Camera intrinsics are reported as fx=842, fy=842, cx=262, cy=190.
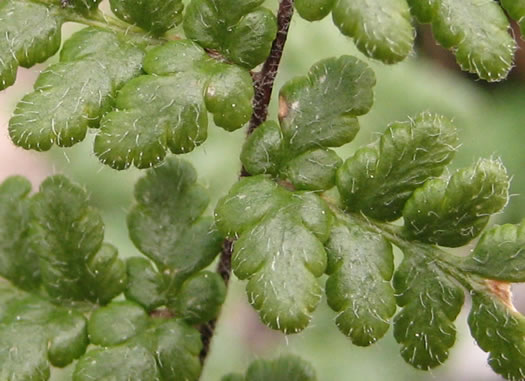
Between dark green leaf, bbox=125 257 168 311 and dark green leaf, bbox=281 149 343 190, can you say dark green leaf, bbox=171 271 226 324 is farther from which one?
dark green leaf, bbox=281 149 343 190

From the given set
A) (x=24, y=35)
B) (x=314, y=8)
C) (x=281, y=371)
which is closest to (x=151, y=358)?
(x=281, y=371)

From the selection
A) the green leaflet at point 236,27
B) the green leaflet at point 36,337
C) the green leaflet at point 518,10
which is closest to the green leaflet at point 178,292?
the green leaflet at point 36,337

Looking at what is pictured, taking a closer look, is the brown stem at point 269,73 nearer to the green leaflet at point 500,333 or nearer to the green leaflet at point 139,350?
the green leaflet at point 139,350

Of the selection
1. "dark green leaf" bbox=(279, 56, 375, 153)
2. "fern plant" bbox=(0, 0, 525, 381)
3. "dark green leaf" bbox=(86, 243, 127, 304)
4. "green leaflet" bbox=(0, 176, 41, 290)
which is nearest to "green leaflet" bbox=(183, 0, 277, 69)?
"fern plant" bbox=(0, 0, 525, 381)

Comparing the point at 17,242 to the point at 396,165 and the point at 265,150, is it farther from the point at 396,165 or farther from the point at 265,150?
the point at 396,165

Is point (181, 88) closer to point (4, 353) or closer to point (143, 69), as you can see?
point (143, 69)

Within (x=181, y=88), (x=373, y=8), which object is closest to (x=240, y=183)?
(x=181, y=88)
